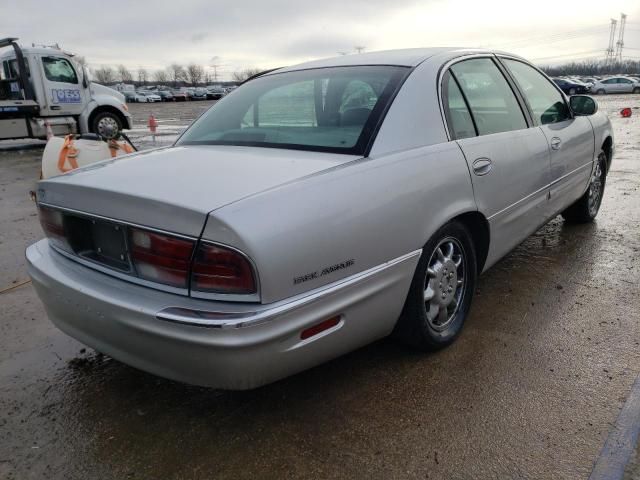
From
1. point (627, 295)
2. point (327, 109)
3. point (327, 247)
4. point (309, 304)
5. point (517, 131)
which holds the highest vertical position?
point (327, 109)

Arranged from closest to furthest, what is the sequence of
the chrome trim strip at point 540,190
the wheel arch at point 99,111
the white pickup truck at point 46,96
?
the chrome trim strip at point 540,190, the white pickup truck at point 46,96, the wheel arch at point 99,111

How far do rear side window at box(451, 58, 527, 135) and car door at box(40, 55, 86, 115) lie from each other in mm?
13096

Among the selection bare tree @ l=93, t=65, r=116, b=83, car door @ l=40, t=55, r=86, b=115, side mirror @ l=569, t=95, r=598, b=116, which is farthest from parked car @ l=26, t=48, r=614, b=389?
bare tree @ l=93, t=65, r=116, b=83

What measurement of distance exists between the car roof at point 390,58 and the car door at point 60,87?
12269 mm

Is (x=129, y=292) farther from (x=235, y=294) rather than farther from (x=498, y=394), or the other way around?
(x=498, y=394)

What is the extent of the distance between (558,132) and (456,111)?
1421 millimetres

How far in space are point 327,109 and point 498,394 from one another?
5.42 feet

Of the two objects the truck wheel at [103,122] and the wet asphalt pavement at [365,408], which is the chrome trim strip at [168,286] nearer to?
the wet asphalt pavement at [365,408]

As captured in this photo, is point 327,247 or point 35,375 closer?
point 327,247

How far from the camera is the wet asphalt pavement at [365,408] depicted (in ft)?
6.51

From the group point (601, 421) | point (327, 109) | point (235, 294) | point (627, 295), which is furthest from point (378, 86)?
point (627, 295)

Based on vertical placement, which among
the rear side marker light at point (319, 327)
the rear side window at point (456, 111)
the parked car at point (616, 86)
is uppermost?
the rear side window at point (456, 111)

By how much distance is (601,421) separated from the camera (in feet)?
7.09

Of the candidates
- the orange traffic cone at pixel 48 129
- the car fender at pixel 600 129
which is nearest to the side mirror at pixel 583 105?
the car fender at pixel 600 129
